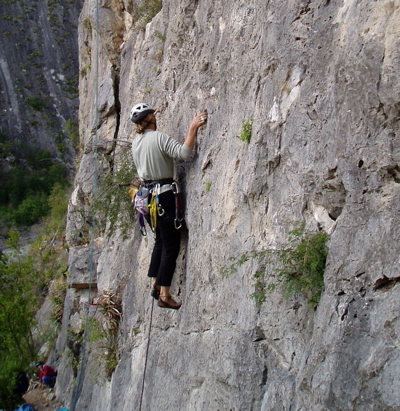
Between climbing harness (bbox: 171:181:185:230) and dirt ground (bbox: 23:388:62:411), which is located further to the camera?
dirt ground (bbox: 23:388:62:411)

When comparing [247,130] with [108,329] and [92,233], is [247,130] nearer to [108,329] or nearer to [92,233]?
[108,329]

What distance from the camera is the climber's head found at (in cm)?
624

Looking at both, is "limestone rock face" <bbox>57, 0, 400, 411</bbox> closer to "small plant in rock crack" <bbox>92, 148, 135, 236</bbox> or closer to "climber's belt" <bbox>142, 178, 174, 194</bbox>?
"climber's belt" <bbox>142, 178, 174, 194</bbox>

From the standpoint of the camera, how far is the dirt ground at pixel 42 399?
11186 millimetres

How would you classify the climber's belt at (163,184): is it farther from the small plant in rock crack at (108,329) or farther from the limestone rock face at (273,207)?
the small plant in rock crack at (108,329)

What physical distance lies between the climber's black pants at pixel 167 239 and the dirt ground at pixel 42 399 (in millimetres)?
5729

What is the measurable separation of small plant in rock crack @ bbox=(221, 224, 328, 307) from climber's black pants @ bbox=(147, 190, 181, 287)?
1.78m

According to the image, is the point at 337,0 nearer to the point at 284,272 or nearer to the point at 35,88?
the point at 284,272

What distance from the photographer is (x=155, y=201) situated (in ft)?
19.9

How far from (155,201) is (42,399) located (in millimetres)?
7481

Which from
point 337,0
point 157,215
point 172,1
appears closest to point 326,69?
point 337,0

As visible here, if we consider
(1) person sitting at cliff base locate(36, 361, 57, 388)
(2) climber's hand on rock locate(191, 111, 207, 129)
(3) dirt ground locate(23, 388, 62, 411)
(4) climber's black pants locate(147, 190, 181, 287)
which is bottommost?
(3) dirt ground locate(23, 388, 62, 411)

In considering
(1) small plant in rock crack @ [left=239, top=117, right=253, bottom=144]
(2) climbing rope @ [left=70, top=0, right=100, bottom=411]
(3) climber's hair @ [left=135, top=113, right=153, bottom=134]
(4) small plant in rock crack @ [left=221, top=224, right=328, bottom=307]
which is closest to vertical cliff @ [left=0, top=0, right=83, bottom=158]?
(2) climbing rope @ [left=70, top=0, right=100, bottom=411]

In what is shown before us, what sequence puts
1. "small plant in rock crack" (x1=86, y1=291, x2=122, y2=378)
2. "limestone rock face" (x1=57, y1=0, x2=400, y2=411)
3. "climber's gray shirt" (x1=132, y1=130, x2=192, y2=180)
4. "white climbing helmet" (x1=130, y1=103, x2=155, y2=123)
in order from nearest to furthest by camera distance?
"limestone rock face" (x1=57, y1=0, x2=400, y2=411) < "climber's gray shirt" (x1=132, y1=130, x2=192, y2=180) < "white climbing helmet" (x1=130, y1=103, x2=155, y2=123) < "small plant in rock crack" (x1=86, y1=291, x2=122, y2=378)
